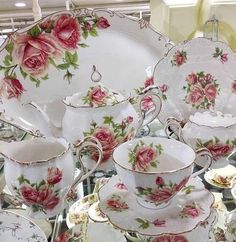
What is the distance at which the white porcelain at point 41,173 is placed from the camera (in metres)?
0.38

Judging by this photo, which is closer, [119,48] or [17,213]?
[17,213]

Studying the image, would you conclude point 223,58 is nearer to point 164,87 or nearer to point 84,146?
point 164,87

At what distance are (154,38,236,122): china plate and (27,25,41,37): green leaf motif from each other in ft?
0.62

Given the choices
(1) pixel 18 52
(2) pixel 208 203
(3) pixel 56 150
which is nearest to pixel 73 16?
(1) pixel 18 52

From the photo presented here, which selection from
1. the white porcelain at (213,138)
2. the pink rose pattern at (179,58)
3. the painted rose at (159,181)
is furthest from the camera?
the pink rose pattern at (179,58)

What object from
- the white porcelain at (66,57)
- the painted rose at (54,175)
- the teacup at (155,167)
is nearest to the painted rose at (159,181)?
the teacup at (155,167)

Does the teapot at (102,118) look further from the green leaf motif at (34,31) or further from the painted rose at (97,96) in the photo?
the green leaf motif at (34,31)

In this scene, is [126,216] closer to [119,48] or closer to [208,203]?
[208,203]

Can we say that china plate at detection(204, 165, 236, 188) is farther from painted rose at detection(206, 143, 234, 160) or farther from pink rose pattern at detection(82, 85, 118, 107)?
pink rose pattern at detection(82, 85, 118, 107)

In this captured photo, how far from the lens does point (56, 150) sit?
427 mm

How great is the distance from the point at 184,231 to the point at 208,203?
0.17 feet

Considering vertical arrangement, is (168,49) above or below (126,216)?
above

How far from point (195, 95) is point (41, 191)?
322mm

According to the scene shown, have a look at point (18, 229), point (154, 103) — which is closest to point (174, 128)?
point (154, 103)
